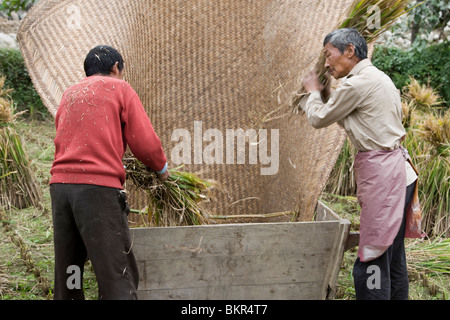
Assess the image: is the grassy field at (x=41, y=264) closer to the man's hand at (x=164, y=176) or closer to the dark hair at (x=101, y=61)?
the man's hand at (x=164, y=176)

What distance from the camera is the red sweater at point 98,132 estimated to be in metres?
2.49

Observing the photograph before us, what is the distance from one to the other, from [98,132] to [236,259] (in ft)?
3.35

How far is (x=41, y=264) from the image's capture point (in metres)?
3.80

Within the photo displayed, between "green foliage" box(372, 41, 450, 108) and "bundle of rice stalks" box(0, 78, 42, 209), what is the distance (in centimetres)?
705

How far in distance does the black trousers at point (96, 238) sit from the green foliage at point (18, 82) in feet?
22.2

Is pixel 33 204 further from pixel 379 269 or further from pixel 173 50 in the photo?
pixel 379 269

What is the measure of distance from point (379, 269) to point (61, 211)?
64.9 inches

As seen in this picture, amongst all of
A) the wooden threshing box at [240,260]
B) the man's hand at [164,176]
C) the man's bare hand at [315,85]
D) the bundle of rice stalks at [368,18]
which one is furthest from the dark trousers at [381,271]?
the man's hand at [164,176]

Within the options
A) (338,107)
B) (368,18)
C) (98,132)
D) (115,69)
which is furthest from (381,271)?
(115,69)

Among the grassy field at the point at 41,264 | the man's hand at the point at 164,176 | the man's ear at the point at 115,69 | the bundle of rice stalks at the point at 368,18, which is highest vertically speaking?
the bundle of rice stalks at the point at 368,18

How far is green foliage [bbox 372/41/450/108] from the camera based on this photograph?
9.61 metres

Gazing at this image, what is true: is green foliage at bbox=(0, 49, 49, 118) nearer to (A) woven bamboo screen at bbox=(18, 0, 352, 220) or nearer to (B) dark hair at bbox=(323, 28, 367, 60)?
(A) woven bamboo screen at bbox=(18, 0, 352, 220)

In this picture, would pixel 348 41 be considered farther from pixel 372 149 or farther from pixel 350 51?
pixel 372 149
